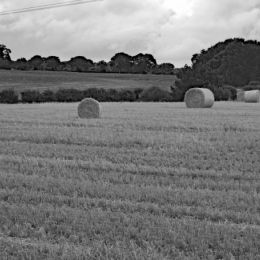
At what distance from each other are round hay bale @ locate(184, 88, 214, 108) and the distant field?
2865cm

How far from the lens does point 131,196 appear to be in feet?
21.6

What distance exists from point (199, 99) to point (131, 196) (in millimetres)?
19545

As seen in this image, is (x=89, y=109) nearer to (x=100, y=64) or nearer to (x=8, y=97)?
(x=8, y=97)

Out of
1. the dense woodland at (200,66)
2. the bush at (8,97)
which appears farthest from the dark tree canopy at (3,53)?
the bush at (8,97)

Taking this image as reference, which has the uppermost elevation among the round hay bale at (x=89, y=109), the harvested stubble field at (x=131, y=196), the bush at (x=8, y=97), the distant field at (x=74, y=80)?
the distant field at (x=74, y=80)

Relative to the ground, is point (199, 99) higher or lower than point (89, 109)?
Answer: higher

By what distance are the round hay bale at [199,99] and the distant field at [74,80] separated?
Answer: 94.0 feet

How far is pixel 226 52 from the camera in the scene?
8512cm

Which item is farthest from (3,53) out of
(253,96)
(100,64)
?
(253,96)

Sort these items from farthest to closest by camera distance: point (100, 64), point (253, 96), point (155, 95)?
point (100, 64) < point (155, 95) < point (253, 96)

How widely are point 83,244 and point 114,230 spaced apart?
1.48ft

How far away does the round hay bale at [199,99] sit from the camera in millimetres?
25484

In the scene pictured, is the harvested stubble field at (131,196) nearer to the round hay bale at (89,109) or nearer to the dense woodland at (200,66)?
the round hay bale at (89,109)

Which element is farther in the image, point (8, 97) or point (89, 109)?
point (8, 97)
